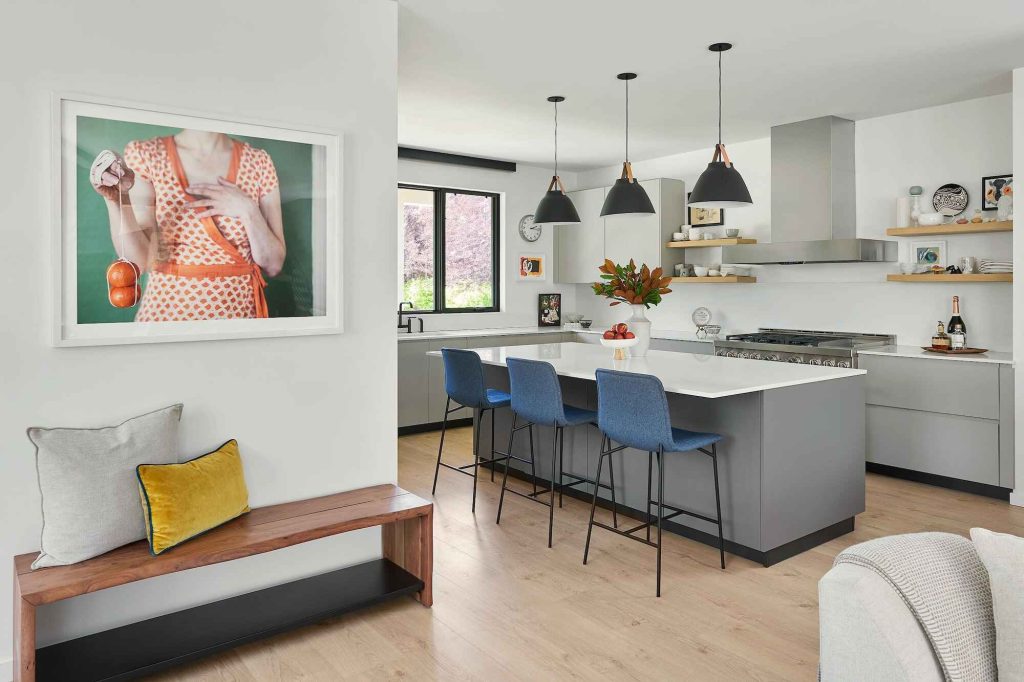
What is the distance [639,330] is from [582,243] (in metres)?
3.39

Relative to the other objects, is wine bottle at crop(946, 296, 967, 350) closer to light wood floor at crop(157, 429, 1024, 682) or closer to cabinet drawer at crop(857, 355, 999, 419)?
cabinet drawer at crop(857, 355, 999, 419)

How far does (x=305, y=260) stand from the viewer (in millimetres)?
3000

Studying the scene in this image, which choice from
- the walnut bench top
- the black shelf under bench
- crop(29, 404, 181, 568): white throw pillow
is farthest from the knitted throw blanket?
crop(29, 404, 181, 568): white throw pillow

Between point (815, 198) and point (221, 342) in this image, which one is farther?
point (815, 198)

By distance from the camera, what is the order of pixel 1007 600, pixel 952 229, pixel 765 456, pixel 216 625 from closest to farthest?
1. pixel 1007 600
2. pixel 216 625
3. pixel 765 456
4. pixel 952 229

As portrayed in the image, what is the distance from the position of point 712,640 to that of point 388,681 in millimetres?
1190

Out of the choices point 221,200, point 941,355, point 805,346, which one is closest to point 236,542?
point 221,200

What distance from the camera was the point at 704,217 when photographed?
689 centimetres

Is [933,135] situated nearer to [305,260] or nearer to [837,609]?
[305,260]

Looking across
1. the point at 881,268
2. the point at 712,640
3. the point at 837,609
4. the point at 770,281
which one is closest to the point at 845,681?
the point at 837,609

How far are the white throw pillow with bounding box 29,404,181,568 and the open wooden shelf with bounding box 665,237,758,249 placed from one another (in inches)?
200

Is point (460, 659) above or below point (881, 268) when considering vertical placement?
below

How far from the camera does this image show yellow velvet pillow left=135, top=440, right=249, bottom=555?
2.44 meters

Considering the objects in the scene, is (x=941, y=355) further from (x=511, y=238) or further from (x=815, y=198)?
(x=511, y=238)
